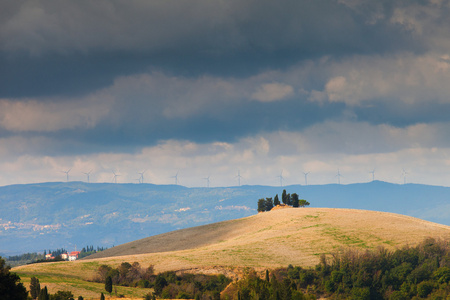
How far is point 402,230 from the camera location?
173 meters

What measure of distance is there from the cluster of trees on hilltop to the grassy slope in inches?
297

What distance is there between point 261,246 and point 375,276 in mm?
35985

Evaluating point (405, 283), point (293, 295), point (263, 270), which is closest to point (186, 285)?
point (263, 270)

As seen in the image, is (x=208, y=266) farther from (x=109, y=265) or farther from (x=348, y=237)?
(x=348, y=237)

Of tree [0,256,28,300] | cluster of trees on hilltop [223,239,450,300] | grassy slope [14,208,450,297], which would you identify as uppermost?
tree [0,256,28,300]

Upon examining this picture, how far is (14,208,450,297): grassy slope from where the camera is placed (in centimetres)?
13350

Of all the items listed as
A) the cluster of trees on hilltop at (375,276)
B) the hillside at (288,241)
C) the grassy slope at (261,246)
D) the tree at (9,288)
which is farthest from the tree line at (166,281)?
the tree at (9,288)

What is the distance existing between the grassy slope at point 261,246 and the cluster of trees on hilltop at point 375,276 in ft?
24.8

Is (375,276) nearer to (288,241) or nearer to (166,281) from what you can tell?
(288,241)

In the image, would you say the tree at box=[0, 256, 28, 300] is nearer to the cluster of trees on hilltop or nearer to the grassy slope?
the grassy slope

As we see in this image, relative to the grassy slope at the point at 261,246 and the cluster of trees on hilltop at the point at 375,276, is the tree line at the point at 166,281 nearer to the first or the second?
the grassy slope at the point at 261,246

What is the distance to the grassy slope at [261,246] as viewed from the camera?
133500 mm


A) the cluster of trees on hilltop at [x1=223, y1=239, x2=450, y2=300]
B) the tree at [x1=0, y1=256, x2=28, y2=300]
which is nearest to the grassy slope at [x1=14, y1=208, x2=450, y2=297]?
the cluster of trees on hilltop at [x1=223, y1=239, x2=450, y2=300]

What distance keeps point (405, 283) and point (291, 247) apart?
35.3 meters
